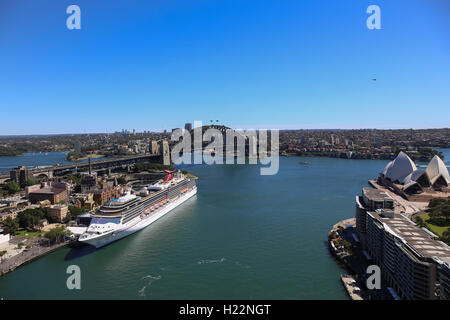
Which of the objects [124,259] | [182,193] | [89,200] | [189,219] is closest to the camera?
[124,259]

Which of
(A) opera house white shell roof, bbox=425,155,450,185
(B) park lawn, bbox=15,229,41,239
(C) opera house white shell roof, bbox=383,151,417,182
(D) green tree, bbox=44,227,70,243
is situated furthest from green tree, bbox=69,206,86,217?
(A) opera house white shell roof, bbox=425,155,450,185

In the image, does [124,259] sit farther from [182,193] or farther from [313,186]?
[313,186]

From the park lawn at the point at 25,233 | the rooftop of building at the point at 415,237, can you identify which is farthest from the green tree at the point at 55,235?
the rooftop of building at the point at 415,237

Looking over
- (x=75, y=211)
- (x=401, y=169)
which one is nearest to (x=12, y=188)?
(x=75, y=211)

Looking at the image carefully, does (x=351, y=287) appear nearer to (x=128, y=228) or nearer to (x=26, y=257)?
(x=128, y=228)
